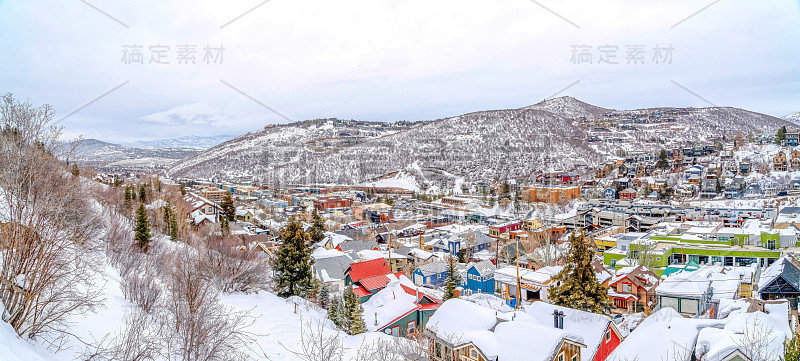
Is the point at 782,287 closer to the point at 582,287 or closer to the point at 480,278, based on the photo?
the point at 582,287

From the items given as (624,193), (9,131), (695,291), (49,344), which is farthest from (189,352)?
(624,193)

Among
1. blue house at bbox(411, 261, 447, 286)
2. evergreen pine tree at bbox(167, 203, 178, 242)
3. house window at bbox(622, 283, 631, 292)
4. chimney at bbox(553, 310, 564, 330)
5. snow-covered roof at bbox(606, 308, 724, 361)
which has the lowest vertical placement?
blue house at bbox(411, 261, 447, 286)

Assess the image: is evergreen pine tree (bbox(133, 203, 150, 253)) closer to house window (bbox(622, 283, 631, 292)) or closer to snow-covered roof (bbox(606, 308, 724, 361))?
snow-covered roof (bbox(606, 308, 724, 361))

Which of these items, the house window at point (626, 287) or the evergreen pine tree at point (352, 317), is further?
the house window at point (626, 287)

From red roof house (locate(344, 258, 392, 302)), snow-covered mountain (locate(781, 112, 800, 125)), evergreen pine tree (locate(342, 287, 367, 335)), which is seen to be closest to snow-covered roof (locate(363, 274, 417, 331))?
evergreen pine tree (locate(342, 287, 367, 335))

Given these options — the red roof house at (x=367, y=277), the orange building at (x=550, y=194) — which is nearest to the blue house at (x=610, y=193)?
the orange building at (x=550, y=194)

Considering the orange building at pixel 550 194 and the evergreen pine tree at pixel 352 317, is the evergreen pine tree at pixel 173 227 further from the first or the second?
the orange building at pixel 550 194

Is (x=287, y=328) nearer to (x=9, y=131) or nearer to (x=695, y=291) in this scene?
(x=9, y=131)
